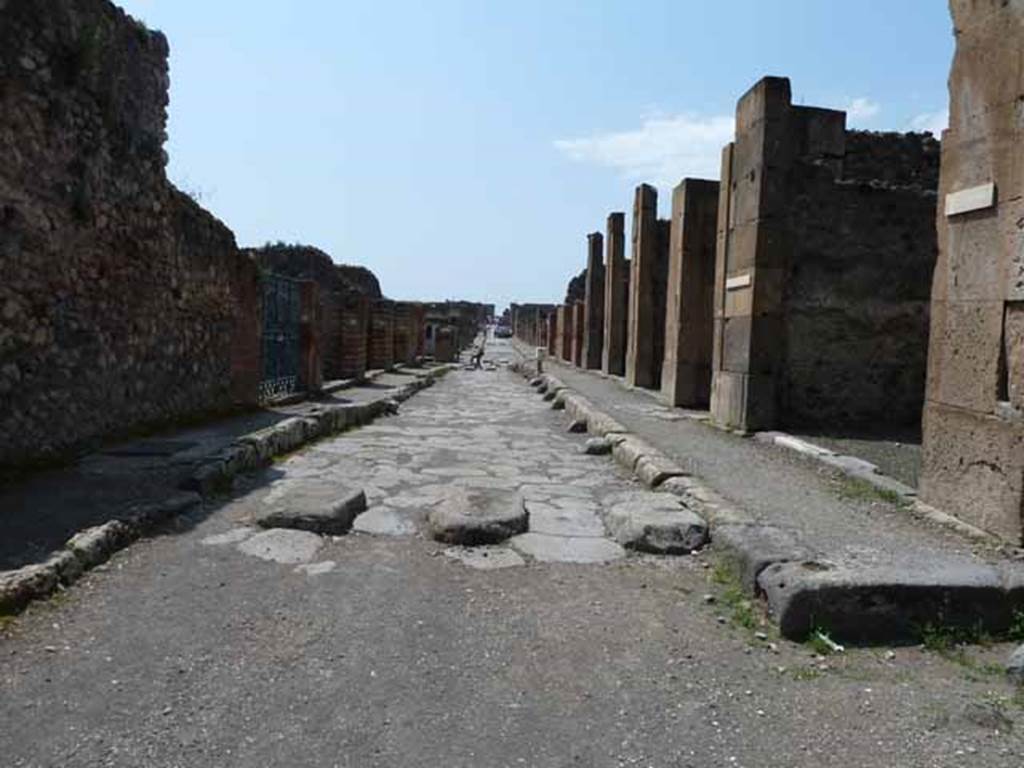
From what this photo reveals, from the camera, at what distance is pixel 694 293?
488 inches

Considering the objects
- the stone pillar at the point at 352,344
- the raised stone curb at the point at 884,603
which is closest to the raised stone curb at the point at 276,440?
the stone pillar at the point at 352,344

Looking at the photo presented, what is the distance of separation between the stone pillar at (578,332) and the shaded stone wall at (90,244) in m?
16.8

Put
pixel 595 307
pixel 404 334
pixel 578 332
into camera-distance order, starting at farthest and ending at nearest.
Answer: pixel 578 332
pixel 404 334
pixel 595 307

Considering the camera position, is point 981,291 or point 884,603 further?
point 981,291

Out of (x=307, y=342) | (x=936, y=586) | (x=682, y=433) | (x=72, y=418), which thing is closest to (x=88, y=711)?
(x=936, y=586)

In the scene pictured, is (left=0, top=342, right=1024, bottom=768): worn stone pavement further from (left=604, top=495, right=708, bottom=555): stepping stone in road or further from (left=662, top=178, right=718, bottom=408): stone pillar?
(left=662, top=178, right=718, bottom=408): stone pillar

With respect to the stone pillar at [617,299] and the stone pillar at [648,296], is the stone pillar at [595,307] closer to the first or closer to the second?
the stone pillar at [617,299]

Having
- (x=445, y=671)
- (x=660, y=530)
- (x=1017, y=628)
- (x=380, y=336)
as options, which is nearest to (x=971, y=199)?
(x=1017, y=628)

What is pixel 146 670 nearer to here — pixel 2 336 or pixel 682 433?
pixel 2 336

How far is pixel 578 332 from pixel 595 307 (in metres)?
2.83

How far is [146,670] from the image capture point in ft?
9.19

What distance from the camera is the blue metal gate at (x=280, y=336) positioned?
1107cm

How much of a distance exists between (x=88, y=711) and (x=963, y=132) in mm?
5168

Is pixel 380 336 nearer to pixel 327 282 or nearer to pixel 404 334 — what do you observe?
pixel 327 282
